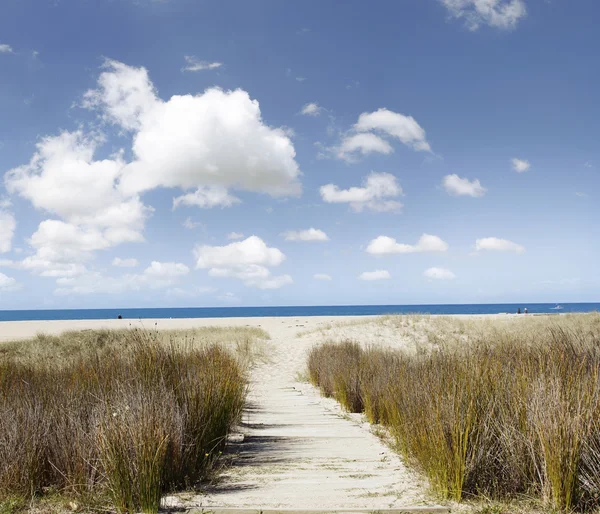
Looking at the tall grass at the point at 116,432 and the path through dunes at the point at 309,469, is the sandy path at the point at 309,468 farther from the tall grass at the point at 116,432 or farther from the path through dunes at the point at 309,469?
the tall grass at the point at 116,432

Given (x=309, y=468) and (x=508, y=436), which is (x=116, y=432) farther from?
(x=508, y=436)

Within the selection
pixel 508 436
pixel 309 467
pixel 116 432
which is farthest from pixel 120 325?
pixel 508 436

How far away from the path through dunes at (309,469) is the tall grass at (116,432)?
1.04 ft

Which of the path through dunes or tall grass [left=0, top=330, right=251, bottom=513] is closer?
tall grass [left=0, top=330, right=251, bottom=513]

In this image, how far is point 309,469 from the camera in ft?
13.3

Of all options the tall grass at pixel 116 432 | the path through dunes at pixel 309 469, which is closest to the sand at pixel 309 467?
the path through dunes at pixel 309 469

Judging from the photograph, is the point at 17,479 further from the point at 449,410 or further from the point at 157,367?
the point at 449,410

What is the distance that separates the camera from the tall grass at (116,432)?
3.12 metres

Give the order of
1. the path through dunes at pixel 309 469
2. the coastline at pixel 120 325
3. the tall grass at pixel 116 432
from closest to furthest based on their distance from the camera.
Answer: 1. the tall grass at pixel 116 432
2. the path through dunes at pixel 309 469
3. the coastline at pixel 120 325

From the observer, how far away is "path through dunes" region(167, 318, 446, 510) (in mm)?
3236

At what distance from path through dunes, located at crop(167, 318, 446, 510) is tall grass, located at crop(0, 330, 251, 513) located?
1.04ft

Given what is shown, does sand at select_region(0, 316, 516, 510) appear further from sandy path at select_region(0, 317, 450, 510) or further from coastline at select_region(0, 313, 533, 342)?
coastline at select_region(0, 313, 533, 342)

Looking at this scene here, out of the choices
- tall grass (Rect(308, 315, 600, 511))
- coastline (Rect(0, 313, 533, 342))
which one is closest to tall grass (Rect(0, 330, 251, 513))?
tall grass (Rect(308, 315, 600, 511))

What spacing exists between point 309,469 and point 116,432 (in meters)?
1.73
